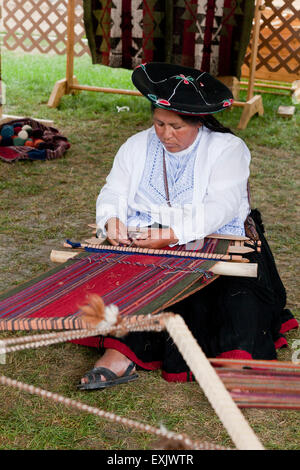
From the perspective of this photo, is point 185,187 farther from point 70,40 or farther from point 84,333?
point 70,40

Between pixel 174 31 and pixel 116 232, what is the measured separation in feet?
10.6

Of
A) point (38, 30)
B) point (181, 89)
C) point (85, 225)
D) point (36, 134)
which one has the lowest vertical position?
point (85, 225)

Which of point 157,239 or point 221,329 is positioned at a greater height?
point 157,239

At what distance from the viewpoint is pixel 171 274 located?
1947 millimetres

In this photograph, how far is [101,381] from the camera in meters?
2.11

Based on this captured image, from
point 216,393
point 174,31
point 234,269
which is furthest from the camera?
point 174,31

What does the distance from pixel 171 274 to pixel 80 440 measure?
573 millimetres

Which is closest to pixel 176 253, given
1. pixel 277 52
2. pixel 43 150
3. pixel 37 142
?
pixel 43 150

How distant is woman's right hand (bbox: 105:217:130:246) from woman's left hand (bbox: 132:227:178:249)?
0.15 ft

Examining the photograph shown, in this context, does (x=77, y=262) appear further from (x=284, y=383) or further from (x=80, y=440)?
(x=284, y=383)

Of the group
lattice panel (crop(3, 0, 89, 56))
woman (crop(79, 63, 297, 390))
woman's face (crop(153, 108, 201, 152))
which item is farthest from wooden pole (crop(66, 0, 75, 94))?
woman's face (crop(153, 108, 201, 152))

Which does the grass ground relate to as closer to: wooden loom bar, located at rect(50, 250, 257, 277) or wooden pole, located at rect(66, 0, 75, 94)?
wooden pole, located at rect(66, 0, 75, 94)

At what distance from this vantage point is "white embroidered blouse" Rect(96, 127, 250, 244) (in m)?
2.29

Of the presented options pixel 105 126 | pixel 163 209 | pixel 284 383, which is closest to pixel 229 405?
pixel 284 383
